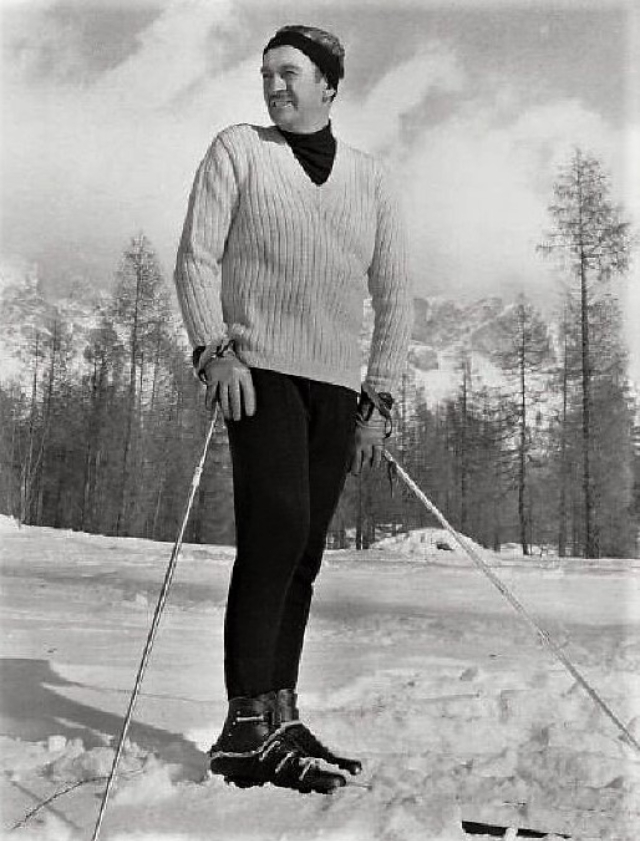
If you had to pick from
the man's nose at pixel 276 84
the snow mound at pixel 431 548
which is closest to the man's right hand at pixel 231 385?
the man's nose at pixel 276 84

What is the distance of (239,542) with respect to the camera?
1.75m

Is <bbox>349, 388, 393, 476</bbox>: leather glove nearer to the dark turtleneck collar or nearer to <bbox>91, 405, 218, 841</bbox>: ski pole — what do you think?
<bbox>91, 405, 218, 841</bbox>: ski pole

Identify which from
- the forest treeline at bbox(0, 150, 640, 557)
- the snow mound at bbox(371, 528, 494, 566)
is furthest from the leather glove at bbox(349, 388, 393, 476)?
the forest treeline at bbox(0, 150, 640, 557)

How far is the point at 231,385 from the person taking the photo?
173cm

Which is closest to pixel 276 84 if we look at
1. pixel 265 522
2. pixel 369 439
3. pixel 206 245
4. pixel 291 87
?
pixel 291 87

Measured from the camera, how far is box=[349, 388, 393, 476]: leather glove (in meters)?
2.05

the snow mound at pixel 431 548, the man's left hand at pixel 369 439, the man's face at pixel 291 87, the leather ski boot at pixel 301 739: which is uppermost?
the man's face at pixel 291 87

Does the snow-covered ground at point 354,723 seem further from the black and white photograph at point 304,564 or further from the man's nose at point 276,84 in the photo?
the man's nose at point 276,84

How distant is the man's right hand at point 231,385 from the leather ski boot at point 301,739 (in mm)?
569

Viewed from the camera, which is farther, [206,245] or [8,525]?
[8,525]

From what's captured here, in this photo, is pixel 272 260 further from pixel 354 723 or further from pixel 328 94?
pixel 354 723

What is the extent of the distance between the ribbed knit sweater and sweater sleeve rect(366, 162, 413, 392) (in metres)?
0.09

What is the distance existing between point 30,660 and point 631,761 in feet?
6.69

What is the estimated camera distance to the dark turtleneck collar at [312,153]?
6.37ft
